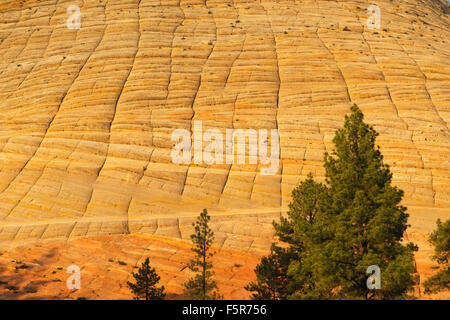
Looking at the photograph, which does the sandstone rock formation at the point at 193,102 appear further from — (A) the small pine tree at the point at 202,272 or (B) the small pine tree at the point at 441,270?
(B) the small pine tree at the point at 441,270

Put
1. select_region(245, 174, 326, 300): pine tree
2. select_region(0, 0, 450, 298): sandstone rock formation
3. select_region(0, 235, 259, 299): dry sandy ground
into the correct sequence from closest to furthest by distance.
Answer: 1. select_region(245, 174, 326, 300): pine tree
2. select_region(0, 235, 259, 299): dry sandy ground
3. select_region(0, 0, 450, 298): sandstone rock formation

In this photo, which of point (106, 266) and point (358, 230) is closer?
point (358, 230)

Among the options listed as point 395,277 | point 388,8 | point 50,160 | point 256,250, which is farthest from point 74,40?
point 395,277

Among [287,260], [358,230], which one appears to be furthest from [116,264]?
[358,230]

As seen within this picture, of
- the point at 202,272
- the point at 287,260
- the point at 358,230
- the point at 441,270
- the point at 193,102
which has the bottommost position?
the point at 441,270

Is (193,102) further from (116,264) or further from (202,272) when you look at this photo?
(202,272)

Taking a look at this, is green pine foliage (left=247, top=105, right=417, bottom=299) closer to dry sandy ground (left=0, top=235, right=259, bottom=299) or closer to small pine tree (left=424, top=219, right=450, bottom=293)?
small pine tree (left=424, top=219, right=450, bottom=293)

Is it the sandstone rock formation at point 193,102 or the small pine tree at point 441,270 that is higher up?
the sandstone rock formation at point 193,102

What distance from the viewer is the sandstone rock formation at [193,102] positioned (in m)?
44.3

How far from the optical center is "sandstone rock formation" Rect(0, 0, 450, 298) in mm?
44312

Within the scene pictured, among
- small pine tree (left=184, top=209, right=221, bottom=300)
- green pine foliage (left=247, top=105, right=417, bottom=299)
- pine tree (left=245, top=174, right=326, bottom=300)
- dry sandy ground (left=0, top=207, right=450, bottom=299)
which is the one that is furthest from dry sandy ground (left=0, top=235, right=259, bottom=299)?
green pine foliage (left=247, top=105, right=417, bottom=299)

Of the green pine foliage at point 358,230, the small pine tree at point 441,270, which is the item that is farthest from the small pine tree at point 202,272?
the small pine tree at point 441,270

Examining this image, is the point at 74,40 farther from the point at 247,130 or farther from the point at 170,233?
the point at 170,233

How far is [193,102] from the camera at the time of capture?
58.2 m
